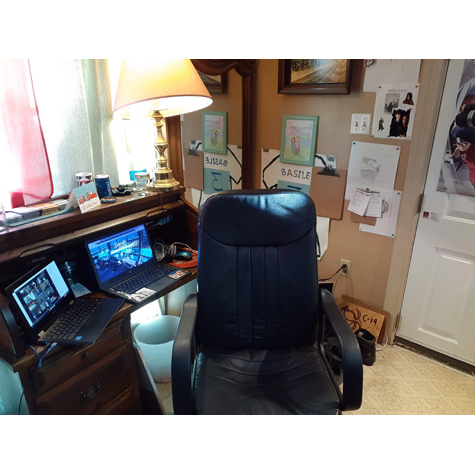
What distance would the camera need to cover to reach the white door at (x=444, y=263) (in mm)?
1775

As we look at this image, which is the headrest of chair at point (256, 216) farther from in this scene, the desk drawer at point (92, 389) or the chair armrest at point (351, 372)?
the desk drawer at point (92, 389)

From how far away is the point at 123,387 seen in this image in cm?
144

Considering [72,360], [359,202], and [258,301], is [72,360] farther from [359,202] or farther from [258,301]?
[359,202]

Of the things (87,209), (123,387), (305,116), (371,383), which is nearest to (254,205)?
(87,209)

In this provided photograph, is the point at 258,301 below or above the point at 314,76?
below

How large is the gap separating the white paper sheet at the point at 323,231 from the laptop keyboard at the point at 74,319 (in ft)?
4.83

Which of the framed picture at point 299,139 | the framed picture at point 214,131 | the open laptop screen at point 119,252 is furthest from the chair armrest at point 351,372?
the framed picture at point 214,131

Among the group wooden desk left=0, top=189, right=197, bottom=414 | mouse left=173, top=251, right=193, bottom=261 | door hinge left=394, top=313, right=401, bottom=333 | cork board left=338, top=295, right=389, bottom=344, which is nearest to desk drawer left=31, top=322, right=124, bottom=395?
wooden desk left=0, top=189, right=197, bottom=414

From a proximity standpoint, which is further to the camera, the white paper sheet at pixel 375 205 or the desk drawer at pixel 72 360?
the white paper sheet at pixel 375 205

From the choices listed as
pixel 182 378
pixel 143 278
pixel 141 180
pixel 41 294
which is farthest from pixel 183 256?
pixel 182 378

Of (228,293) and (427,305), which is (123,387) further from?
(427,305)

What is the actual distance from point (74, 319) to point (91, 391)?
0.96 ft

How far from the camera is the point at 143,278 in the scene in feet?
5.08

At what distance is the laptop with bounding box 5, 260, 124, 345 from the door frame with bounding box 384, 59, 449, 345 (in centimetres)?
155
